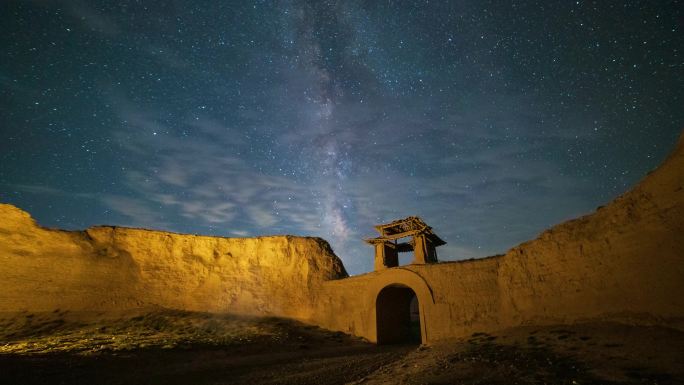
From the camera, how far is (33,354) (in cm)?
1116

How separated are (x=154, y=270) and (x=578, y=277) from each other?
874 inches

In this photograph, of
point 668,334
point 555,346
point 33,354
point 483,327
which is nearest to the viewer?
point 668,334

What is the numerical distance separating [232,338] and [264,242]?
350 inches

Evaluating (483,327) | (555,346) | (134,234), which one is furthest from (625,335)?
(134,234)

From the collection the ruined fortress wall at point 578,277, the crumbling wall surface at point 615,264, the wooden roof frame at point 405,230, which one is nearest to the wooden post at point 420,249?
the wooden roof frame at point 405,230

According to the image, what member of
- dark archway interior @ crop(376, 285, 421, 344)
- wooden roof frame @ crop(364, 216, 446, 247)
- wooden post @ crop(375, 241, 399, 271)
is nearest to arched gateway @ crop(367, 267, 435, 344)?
dark archway interior @ crop(376, 285, 421, 344)

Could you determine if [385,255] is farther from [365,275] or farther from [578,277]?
[578,277]

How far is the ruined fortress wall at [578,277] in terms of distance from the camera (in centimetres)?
703

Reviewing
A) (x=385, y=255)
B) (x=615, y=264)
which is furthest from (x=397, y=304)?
(x=615, y=264)

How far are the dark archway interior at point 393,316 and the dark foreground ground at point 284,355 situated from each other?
1.77 meters

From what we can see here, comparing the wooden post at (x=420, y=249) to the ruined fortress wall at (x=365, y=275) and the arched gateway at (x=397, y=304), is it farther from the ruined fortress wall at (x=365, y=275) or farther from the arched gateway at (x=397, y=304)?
the ruined fortress wall at (x=365, y=275)

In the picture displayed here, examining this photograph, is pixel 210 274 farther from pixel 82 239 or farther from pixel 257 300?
pixel 82 239

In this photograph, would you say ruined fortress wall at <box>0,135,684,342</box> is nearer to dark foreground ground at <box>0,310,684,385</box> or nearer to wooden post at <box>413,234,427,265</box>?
dark foreground ground at <box>0,310,684,385</box>

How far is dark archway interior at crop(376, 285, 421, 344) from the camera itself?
1742cm
